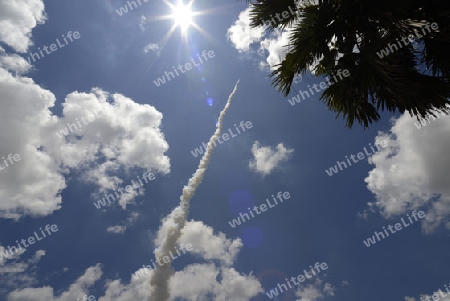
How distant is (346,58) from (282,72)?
1.58 m

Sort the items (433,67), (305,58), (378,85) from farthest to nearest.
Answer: (305,58)
(433,67)
(378,85)

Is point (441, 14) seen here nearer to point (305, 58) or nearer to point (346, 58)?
point (346, 58)

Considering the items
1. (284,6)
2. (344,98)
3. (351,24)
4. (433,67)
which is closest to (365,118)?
(344,98)

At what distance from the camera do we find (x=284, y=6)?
684 centimetres

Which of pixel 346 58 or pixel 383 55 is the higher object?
pixel 346 58

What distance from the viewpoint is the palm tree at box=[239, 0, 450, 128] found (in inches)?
Answer: 214

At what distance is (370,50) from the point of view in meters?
5.66

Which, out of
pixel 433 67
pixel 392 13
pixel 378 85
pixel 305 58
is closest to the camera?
pixel 392 13

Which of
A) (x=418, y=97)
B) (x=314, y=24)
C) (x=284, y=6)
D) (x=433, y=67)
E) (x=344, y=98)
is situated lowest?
(x=418, y=97)

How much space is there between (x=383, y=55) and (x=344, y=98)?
1.27 m

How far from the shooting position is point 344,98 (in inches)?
269

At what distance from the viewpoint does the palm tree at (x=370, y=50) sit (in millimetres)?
5430

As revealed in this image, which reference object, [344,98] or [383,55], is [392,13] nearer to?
[383,55]

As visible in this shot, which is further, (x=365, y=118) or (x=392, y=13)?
(x=365, y=118)
